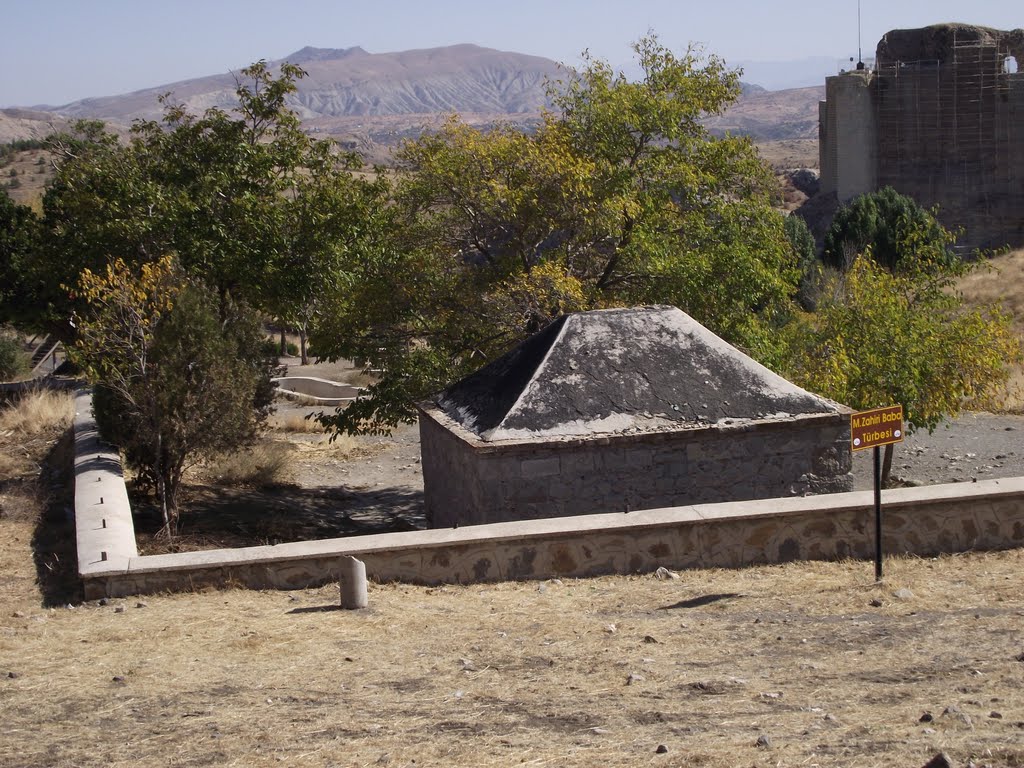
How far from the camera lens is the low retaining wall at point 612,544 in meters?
8.95

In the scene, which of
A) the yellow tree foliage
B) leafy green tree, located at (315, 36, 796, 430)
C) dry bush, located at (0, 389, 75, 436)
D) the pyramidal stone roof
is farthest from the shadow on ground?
the yellow tree foliage

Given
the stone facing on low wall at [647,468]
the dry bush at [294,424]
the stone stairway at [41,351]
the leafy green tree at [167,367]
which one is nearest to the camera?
the stone facing on low wall at [647,468]

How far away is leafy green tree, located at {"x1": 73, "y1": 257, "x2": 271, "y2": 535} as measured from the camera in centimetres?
1173

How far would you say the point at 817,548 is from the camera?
9.56m

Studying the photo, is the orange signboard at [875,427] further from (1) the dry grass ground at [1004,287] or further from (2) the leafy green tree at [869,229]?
(2) the leafy green tree at [869,229]

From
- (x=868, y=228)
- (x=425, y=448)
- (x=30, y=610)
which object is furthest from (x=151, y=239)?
(x=868, y=228)

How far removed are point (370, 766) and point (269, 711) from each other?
105cm

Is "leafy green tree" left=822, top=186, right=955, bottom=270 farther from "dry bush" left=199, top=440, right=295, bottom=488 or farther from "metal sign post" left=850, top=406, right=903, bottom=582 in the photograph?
"metal sign post" left=850, top=406, right=903, bottom=582

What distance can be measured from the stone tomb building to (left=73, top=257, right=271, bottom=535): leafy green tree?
7.48 ft

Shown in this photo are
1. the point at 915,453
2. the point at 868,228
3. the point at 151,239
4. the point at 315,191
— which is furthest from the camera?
the point at 868,228

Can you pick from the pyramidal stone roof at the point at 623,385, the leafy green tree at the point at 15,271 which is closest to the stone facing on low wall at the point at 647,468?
the pyramidal stone roof at the point at 623,385

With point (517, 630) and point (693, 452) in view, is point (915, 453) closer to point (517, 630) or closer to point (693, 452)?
point (693, 452)

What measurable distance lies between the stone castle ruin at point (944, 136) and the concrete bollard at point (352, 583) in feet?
162

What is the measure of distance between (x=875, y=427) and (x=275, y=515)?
27.9 ft
